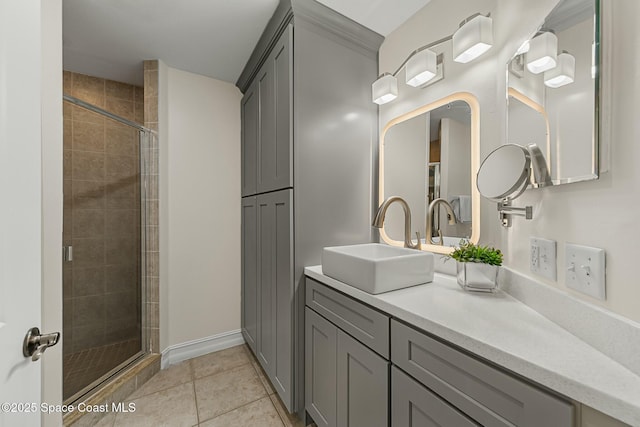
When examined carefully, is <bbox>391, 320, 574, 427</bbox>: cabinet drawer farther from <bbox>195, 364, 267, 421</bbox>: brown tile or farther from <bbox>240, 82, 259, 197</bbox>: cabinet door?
<bbox>240, 82, 259, 197</bbox>: cabinet door

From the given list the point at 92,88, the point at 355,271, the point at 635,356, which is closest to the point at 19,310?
the point at 355,271

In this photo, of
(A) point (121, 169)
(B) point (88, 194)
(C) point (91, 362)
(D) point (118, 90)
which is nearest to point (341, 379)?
(C) point (91, 362)

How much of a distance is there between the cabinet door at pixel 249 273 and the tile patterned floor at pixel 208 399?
0.25 metres

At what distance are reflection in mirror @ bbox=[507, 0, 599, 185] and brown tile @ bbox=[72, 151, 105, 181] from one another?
251 centimetres

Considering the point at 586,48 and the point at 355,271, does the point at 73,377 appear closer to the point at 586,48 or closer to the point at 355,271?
the point at 355,271

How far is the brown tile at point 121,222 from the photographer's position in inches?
75.4

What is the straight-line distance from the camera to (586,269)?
0.65 metres

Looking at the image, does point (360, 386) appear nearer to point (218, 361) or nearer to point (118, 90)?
point (218, 361)

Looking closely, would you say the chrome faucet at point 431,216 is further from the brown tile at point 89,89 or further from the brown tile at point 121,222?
the brown tile at point 89,89

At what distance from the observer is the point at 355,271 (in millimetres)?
1084

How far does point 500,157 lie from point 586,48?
0.39m

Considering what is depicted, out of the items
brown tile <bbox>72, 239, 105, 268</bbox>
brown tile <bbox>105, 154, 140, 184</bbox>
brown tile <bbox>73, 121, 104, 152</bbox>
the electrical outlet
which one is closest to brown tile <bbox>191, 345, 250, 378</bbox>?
brown tile <bbox>72, 239, 105, 268</bbox>

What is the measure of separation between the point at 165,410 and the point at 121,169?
1.71 metres

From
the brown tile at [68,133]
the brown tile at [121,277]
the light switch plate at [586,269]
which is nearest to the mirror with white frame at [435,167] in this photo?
the light switch plate at [586,269]
